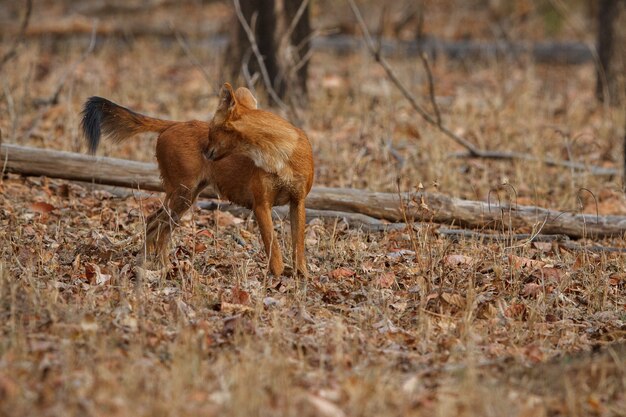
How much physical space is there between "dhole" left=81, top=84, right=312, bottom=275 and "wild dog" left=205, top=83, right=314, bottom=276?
0.05 meters

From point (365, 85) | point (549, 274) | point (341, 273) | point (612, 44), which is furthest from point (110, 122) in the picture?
point (612, 44)

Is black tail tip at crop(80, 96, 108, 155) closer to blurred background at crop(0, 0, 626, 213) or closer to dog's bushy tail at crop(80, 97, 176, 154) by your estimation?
dog's bushy tail at crop(80, 97, 176, 154)

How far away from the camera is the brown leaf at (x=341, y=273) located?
6.18m

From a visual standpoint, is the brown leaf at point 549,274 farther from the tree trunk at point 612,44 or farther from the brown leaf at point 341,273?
the tree trunk at point 612,44

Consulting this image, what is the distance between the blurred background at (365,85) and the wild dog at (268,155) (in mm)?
700

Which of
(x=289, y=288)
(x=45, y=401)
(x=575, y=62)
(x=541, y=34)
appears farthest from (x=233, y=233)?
(x=541, y=34)

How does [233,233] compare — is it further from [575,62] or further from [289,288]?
[575,62]

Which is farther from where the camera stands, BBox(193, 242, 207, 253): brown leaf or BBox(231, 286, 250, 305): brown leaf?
BBox(193, 242, 207, 253): brown leaf

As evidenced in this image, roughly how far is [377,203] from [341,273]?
1.33 m

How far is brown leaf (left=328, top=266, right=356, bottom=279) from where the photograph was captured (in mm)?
6184

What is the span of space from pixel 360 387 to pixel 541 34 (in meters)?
14.4

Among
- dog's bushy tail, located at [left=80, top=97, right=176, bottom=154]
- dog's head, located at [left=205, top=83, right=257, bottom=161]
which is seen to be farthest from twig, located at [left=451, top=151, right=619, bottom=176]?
dog's head, located at [left=205, top=83, right=257, bottom=161]

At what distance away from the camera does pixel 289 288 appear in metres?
5.84

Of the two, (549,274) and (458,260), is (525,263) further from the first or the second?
(458,260)
